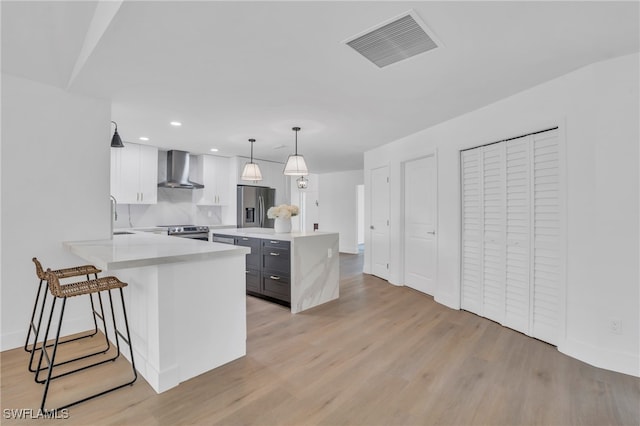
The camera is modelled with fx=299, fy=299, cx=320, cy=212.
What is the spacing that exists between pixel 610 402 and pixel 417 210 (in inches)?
114

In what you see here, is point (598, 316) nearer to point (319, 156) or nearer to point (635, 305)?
point (635, 305)

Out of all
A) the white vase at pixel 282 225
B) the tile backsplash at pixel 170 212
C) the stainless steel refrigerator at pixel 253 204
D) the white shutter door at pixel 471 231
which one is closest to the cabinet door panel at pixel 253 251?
the white vase at pixel 282 225

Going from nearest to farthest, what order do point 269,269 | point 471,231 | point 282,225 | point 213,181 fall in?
point 471,231 < point 269,269 < point 282,225 < point 213,181

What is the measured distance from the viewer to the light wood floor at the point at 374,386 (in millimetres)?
1754

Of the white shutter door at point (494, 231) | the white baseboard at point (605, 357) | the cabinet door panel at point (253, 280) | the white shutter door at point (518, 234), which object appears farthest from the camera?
the cabinet door panel at point (253, 280)

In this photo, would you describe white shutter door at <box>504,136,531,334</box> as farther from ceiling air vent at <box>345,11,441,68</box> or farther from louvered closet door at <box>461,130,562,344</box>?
ceiling air vent at <box>345,11,441,68</box>

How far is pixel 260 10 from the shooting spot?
1699 millimetres

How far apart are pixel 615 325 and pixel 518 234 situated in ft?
3.27

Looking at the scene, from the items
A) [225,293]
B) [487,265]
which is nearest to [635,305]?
[487,265]

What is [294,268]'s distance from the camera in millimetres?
3584

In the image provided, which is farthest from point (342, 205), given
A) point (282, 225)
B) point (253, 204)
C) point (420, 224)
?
point (282, 225)

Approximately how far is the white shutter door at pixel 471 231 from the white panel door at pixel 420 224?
497 mm

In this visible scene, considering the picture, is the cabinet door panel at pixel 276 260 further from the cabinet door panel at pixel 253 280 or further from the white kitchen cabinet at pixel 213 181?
the white kitchen cabinet at pixel 213 181

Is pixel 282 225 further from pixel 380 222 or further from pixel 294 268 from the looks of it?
pixel 380 222
